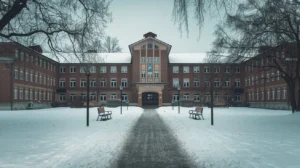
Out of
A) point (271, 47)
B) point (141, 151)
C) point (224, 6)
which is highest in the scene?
point (271, 47)

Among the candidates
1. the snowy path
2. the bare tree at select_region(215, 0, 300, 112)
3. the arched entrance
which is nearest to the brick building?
the arched entrance

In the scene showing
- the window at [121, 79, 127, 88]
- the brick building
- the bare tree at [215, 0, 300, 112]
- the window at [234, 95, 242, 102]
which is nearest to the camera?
the bare tree at [215, 0, 300, 112]

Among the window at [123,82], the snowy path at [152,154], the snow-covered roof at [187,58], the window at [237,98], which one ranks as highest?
the snow-covered roof at [187,58]

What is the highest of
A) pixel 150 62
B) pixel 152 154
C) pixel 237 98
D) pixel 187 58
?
pixel 187 58

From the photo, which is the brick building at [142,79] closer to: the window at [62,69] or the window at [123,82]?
the window at [62,69]

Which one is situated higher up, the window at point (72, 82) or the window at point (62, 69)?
the window at point (62, 69)

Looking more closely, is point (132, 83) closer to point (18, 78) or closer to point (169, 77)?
point (169, 77)

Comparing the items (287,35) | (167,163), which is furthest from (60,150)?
(287,35)

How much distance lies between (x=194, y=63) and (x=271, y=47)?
41.1m

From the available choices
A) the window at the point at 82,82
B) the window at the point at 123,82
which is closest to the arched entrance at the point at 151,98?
the window at the point at 123,82

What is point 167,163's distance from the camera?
22.3ft

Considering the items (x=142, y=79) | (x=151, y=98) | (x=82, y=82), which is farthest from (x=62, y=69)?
(x=151, y=98)

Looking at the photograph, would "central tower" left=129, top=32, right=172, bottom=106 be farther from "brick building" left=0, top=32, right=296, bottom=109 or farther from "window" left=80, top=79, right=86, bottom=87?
"window" left=80, top=79, right=86, bottom=87

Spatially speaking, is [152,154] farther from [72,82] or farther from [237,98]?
[237,98]
